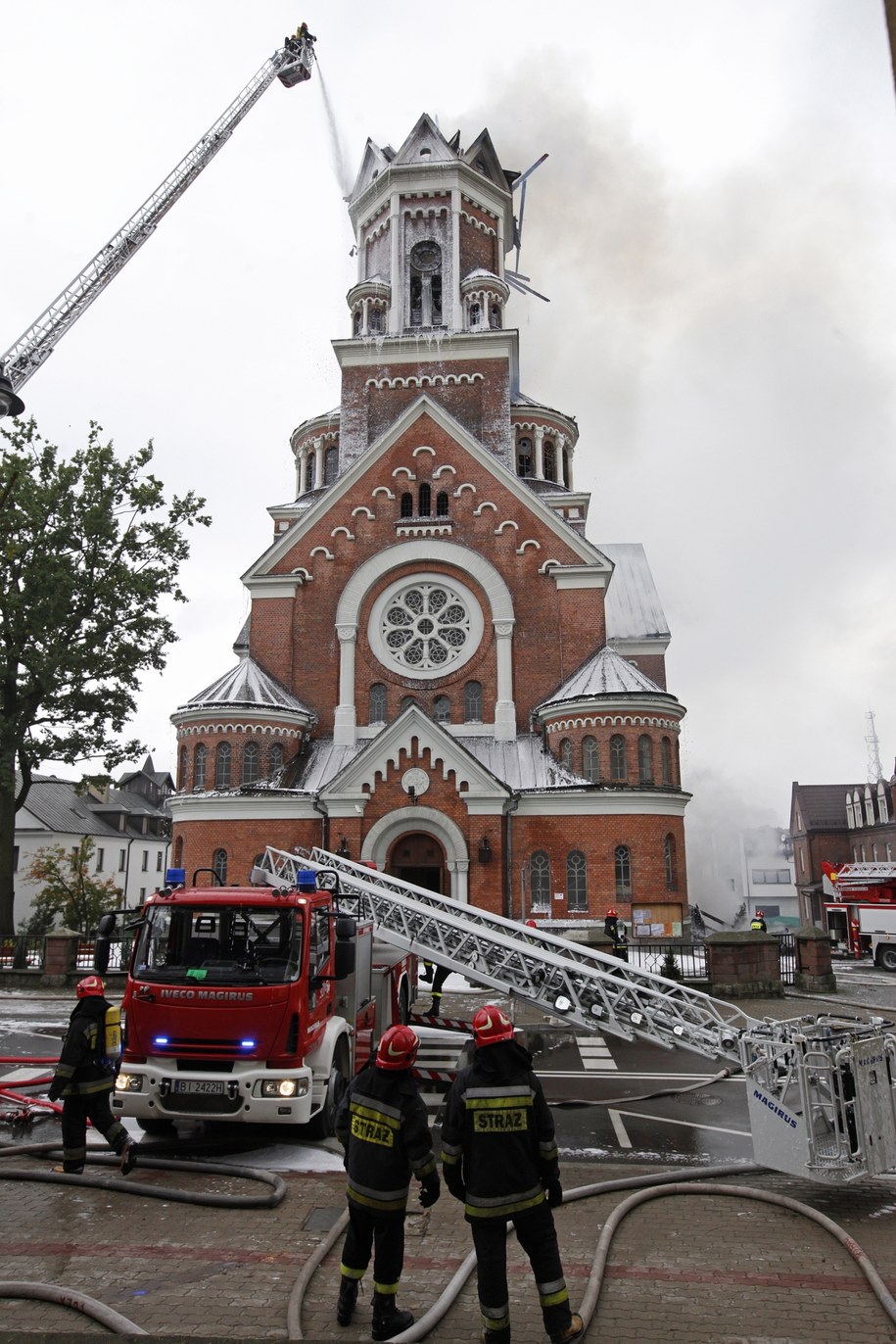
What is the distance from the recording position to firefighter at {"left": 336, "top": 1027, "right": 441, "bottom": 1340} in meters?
5.53

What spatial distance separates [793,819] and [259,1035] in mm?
67267

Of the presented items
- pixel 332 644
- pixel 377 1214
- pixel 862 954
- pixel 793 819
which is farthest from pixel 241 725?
pixel 793 819

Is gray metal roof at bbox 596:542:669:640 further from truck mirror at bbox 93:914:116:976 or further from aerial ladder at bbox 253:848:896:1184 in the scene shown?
truck mirror at bbox 93:914:116:976

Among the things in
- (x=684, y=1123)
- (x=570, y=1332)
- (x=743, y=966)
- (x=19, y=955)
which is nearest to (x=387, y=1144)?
(x=570, y=1332)

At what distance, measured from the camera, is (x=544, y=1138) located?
A: 5.41 metres

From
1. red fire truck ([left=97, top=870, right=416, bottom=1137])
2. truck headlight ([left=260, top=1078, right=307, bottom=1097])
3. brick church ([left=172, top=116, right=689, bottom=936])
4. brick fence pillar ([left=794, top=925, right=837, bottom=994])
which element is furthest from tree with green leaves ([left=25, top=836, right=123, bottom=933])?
truck headlight ([left=260, top=1078, right=307, bottom=1097])

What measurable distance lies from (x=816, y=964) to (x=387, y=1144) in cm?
2018

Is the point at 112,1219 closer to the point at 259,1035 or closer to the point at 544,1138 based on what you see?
the point at 259,1035

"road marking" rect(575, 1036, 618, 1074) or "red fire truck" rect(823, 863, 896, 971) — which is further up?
"red fire truck" rect(823, 863, 896, 971)

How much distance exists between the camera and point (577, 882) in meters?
29.7

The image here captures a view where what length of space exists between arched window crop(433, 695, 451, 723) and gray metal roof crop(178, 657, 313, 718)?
4.28 metres

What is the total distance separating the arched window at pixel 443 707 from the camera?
33.4 metres

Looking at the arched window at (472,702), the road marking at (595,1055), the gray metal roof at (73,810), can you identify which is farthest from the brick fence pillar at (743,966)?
the gray metal roof at (73,810)

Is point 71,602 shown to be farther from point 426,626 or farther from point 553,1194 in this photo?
point 553,1194
